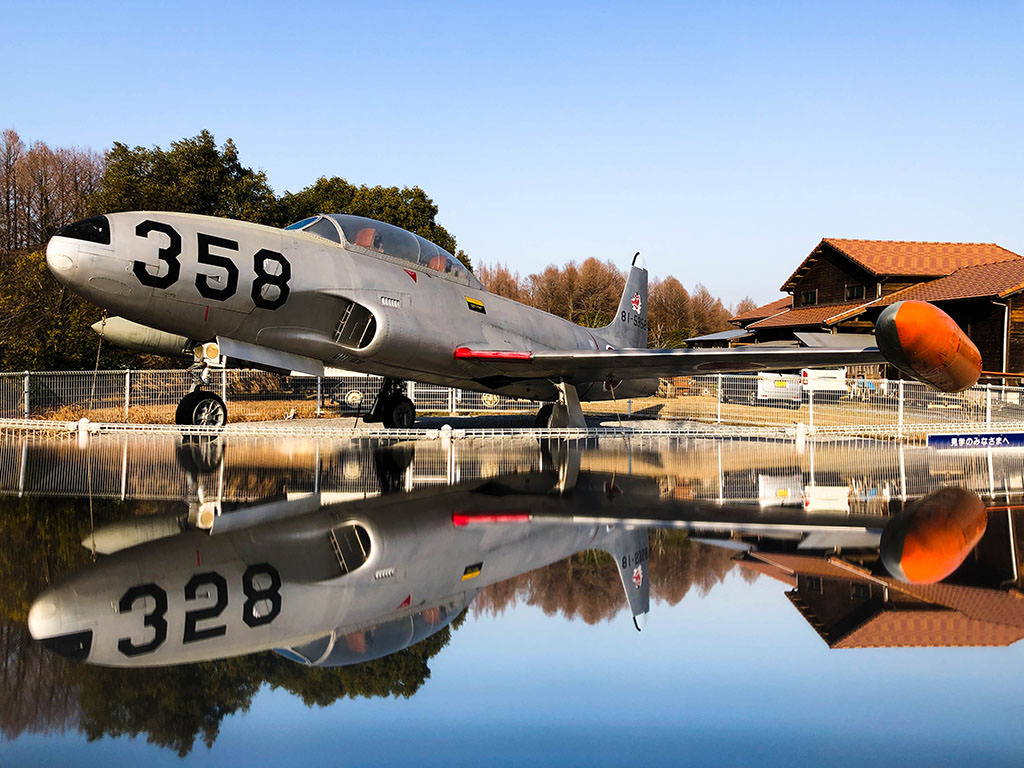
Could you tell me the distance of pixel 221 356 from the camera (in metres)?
10.1

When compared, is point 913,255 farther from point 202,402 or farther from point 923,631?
point 923,631

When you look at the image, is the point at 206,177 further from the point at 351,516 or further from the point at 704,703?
the point at 704,703

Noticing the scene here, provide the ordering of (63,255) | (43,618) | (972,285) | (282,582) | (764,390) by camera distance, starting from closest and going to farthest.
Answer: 1. (43,618)
2. (282,582)
3. (63,255)
4. (764,390)
5. (972,285)

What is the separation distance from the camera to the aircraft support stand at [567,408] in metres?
14.6

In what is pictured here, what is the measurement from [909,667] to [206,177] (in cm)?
2989

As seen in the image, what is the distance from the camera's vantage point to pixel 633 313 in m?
20.2

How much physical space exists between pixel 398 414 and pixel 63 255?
7457 millimetres

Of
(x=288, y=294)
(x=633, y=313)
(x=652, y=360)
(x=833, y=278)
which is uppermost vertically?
Result: (x=833, y=278)

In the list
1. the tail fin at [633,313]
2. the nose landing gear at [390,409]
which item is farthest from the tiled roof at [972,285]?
the nose landing gear at [390,409]

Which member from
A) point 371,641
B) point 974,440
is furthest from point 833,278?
point 371,641

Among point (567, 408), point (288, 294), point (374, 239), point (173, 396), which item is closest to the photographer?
point (288, 294)

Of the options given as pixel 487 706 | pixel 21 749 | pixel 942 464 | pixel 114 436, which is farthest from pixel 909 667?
pixel 114 436

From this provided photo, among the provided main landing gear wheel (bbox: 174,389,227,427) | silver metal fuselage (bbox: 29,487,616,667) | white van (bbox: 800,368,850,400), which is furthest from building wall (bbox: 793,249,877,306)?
silver metal fuselage (bbox: 29,487,616,667)

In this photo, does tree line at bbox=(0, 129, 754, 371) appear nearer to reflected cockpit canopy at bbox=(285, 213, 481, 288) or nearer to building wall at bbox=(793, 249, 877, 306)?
reflected cockpit canopy at bbox=(285, 213, 481, 288)
